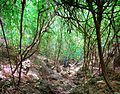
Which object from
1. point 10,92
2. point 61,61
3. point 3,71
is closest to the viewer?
point 10,92

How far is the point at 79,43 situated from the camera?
14.5 m

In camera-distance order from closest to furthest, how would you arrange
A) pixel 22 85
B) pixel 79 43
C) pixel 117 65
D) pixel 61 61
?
pixel 22 85, pixel 117 65, pixel 79 43, pixel 61 61

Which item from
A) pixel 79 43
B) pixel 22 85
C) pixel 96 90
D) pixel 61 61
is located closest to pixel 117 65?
pixel 96 90

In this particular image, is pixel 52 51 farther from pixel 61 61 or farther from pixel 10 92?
pixel 10 92

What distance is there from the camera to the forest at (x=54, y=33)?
4.52 meters

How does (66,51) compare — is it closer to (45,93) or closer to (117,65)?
(117,65)

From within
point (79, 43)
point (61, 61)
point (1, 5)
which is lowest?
point (61, 61)

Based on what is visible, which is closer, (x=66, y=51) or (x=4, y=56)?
(x=4, y=56)

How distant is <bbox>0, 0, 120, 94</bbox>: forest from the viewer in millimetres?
4516

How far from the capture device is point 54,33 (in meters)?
6.59

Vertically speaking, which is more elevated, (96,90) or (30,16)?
(30,16)

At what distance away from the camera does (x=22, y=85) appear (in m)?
6.02

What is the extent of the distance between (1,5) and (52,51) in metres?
9.50

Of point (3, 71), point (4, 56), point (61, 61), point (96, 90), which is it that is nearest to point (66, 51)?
point (61, 61)
